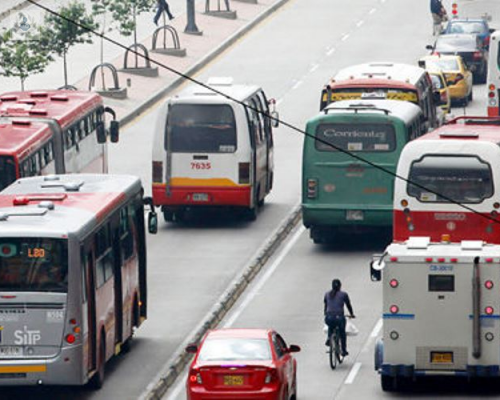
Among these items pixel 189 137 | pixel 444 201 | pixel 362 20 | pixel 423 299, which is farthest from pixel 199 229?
pixel 362 20

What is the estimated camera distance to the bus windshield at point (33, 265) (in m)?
28.3

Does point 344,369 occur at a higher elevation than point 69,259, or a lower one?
lower

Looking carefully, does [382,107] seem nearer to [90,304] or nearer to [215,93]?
[215,93]

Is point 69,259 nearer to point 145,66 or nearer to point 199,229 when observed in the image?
point 199,229

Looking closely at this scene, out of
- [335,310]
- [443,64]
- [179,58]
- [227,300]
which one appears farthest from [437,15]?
[335,310]

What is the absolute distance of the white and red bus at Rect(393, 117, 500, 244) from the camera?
115 ft

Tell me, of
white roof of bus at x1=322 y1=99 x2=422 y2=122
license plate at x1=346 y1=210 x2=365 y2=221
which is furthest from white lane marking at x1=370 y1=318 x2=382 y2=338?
white roof of bus at x1=322 y1=99 x2=422 y2=122

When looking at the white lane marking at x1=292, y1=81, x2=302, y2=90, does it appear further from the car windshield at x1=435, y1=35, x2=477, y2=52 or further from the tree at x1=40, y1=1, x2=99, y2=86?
the tree at x1=40, y1=1, x2=99, y2=86

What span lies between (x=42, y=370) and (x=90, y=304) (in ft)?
4.40

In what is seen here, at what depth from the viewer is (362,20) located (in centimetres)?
7631

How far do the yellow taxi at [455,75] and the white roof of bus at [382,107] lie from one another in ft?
56.4

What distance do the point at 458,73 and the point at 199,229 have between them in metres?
18.5

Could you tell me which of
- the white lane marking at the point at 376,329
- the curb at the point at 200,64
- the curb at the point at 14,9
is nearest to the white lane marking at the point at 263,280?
the white lane marking at the point at 376,329

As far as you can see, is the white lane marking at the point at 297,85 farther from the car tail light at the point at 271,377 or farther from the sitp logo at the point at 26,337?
the car tail light at the point at 271,377
